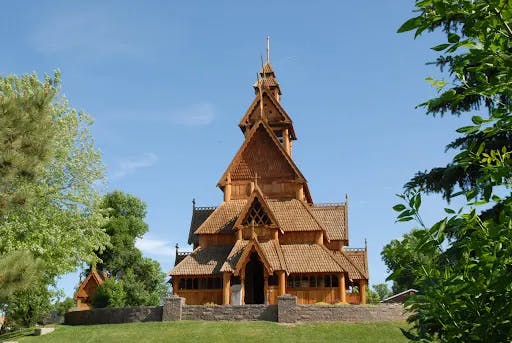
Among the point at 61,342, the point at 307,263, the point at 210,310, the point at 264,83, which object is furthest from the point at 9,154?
the point at 264,83

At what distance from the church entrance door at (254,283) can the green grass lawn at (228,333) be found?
7898mm

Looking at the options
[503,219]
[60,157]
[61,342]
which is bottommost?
[61,342]

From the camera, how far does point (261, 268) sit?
3803 cm

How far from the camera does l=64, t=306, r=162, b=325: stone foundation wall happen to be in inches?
1254

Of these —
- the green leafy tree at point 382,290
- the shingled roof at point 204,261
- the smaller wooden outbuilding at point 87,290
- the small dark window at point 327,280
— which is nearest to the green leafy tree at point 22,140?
the shingled roof at point 204,261

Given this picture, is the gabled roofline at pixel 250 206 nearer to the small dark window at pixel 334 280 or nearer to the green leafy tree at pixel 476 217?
the small dark window at pixel 334 280

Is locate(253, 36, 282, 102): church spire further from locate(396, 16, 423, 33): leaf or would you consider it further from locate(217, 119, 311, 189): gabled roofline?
locate(396, 16, 423, 33): leaf

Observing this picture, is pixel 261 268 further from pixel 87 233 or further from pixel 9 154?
pixel 9 154

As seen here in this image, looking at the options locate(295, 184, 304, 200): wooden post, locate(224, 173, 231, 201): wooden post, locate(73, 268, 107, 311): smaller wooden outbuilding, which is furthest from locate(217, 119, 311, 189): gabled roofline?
locate(73, 268, 107, 311): smaller wooden outbuilding

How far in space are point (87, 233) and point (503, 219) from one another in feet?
104

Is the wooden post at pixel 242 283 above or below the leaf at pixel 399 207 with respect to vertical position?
above

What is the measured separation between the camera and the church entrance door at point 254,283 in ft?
123

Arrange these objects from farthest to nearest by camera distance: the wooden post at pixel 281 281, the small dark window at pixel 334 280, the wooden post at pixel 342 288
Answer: the small dark window at pixel 334 280 < the wooden post at pixel 342 288 < the wooden post at pixel 281 281

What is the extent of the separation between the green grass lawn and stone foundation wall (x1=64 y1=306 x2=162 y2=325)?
1.09m
